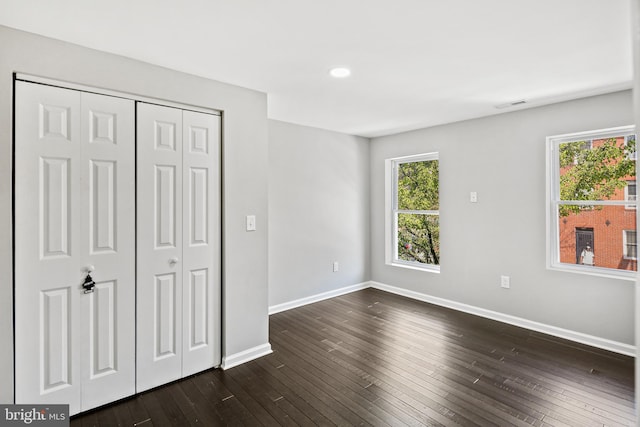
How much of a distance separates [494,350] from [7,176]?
12.4 ft

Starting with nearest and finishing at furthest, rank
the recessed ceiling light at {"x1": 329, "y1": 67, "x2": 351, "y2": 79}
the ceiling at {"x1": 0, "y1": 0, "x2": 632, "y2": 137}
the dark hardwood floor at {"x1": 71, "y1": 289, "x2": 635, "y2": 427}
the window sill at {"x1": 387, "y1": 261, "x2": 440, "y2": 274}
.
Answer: the ceiling at {"x1": 0, "y1": 0, "x2": 632, "y2": 137} < the dark hardwood floor at {"x1": 71, "y1": 289, "x2": 635, "y2": 427} < the recessed ceiling light at {"x1": 329, "y1": 67, "x2": 351, "y2": 79} < the window sill at {"x1": 387, "y1": 261, "x2": 440, "y2": 274}

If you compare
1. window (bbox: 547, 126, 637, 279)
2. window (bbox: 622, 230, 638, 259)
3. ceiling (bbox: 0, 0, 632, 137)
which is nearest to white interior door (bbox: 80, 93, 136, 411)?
ceiling (bbox: 0, 0, 632, 137)

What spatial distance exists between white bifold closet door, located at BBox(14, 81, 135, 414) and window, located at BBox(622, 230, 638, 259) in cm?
410

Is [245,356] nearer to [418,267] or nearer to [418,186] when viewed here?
[418,267]

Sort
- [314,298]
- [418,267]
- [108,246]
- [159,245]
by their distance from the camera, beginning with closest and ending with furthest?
[108,246] → [159,245] → [314,298] → [418,267]

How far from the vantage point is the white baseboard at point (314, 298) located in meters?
3.96

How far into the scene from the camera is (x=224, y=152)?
2.62 meters

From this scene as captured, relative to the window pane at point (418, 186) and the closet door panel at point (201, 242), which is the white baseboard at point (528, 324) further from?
the closet door panel at point (201, 242)

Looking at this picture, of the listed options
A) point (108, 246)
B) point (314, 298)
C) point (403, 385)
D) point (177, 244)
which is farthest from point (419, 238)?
point (108, 246)

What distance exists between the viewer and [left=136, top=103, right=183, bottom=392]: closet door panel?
227cm

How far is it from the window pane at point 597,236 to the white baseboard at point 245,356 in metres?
3.07

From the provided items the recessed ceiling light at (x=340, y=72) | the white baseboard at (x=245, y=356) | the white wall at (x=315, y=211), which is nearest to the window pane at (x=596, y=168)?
the recessed ceiling light at (x=340, y=72)

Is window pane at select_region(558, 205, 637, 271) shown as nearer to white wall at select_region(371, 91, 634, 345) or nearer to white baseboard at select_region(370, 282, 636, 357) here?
white wall at select_region(371, 91, 634, 345)

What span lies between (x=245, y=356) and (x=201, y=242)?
105 centimetres
